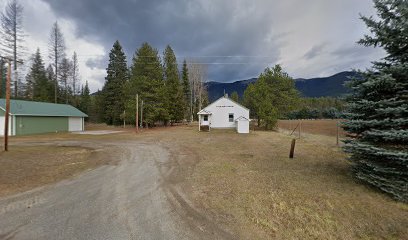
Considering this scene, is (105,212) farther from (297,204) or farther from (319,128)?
(319,128)

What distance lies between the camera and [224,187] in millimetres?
6031

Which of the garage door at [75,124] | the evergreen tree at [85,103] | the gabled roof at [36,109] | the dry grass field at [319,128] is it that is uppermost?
the evergreen tree at [85,103]

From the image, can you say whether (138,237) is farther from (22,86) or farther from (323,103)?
(323,103)

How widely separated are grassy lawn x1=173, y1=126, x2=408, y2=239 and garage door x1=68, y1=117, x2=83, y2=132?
28.9 m

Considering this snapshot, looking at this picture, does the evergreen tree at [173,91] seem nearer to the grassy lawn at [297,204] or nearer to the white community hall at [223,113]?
the white community hall at [223,113]

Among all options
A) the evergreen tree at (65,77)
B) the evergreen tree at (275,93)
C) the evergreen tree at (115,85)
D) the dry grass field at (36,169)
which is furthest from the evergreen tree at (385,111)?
the evergreen tree at (65,77)

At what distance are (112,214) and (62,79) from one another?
4716 cm

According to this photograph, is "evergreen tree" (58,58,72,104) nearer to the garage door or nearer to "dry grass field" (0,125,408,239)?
the garage door

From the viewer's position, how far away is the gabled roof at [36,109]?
23244mm

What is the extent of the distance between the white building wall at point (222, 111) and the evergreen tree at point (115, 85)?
17853 mm

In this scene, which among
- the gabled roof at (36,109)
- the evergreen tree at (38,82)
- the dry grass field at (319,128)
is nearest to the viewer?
the gabled roof at (36,109)

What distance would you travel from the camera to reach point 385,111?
520cm

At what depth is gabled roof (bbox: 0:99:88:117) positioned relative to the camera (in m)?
23.2

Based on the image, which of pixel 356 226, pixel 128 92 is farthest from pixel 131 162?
pixel 128 92
